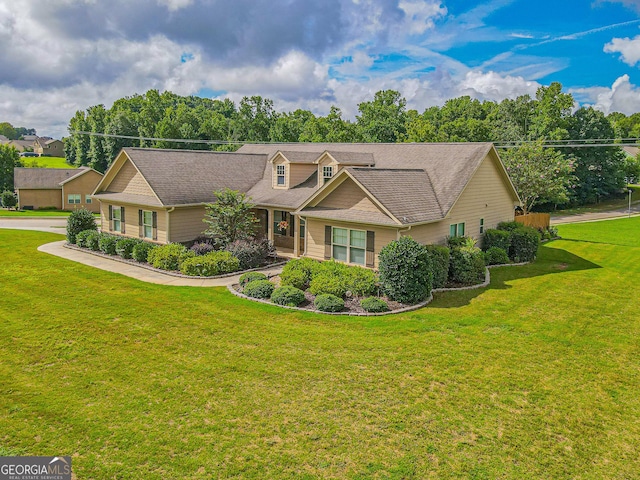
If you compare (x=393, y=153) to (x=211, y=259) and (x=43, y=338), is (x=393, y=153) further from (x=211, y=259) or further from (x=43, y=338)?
(x=43, y=338)

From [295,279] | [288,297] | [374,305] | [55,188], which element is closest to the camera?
[374,305]

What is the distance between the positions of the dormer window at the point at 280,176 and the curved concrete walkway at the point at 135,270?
686 cm

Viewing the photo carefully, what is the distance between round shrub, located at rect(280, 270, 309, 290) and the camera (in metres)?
19.3

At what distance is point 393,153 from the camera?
1145 inches

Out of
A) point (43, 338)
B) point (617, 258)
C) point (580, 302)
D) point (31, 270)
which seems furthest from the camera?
point (617, 258)

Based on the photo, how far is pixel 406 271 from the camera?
1762 cm

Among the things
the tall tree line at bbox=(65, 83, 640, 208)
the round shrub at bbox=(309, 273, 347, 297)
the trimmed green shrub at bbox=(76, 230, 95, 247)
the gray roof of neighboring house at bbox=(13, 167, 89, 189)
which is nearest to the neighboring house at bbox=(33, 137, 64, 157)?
the tall tree line at bbox=(65, 83, 640, 208)

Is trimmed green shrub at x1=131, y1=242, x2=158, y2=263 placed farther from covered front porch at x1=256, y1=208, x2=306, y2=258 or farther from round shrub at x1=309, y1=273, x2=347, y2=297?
round shrub at x1=309, y1=273, x2=347, y2=297

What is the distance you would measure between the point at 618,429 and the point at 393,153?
70.4ft

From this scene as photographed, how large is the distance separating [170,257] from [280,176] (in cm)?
911

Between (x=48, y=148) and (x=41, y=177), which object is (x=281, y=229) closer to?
(x=41, y=177)

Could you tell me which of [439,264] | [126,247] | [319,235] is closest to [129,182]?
[126,247]

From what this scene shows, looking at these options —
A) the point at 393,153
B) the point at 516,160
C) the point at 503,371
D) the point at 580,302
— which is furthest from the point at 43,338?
the point at 516,160

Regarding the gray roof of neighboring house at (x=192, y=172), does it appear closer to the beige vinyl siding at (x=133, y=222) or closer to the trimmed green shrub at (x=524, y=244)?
the beige vinyl siding at (x=133, y=222)
